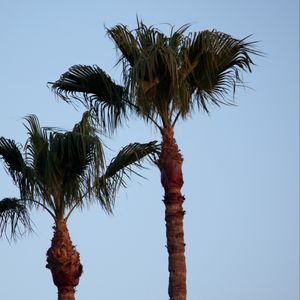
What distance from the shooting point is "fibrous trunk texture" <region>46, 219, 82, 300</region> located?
19.6 m

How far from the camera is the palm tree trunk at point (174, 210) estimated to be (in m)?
19.0

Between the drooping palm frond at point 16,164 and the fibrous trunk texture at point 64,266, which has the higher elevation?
the drooping palm frond at point 16,164

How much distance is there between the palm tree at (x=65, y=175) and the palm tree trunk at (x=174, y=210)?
65 centimetres

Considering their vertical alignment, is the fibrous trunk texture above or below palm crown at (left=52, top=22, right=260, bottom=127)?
below

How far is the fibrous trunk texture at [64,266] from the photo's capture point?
64.3 feet

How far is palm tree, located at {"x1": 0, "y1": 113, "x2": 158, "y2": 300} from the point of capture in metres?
19.6

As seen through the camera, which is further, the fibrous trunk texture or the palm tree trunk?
the fibrous trunk texture

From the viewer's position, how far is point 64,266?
19.6 metres

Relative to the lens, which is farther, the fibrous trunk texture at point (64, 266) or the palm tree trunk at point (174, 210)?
the fibrous trunk texture at point (64, 266)

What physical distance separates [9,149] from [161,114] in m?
3.20

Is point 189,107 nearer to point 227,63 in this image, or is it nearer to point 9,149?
point 227,63

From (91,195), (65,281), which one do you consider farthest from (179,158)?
(65,281)

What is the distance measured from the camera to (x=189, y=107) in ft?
64.7

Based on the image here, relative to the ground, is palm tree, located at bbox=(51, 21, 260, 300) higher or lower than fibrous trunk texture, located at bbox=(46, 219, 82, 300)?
higher
